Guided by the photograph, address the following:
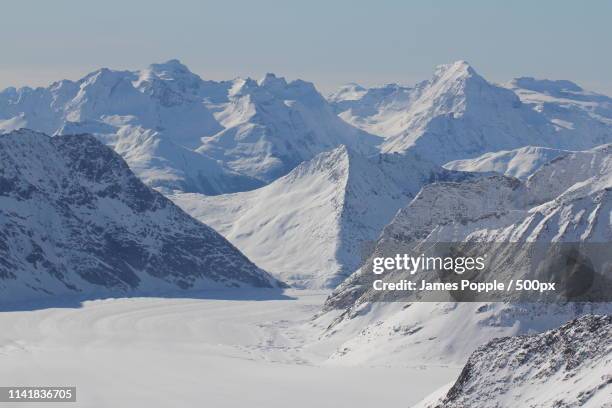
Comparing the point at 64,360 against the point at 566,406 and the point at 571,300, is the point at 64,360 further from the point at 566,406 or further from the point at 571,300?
the point at 566,406

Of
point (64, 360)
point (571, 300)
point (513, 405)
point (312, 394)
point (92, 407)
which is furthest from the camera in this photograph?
point (64, 360)

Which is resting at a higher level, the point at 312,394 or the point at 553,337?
the point at 553,337

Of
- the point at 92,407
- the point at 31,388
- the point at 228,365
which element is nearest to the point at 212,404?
the point at 92,407

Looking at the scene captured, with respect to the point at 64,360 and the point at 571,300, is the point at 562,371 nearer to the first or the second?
the point at 571,300

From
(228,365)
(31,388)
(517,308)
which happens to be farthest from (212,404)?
(517,308)

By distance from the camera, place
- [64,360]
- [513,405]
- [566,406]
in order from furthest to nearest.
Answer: [64,360] → [513,405] → [566,406]

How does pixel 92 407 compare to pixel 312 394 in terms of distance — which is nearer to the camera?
pixel 92 407
